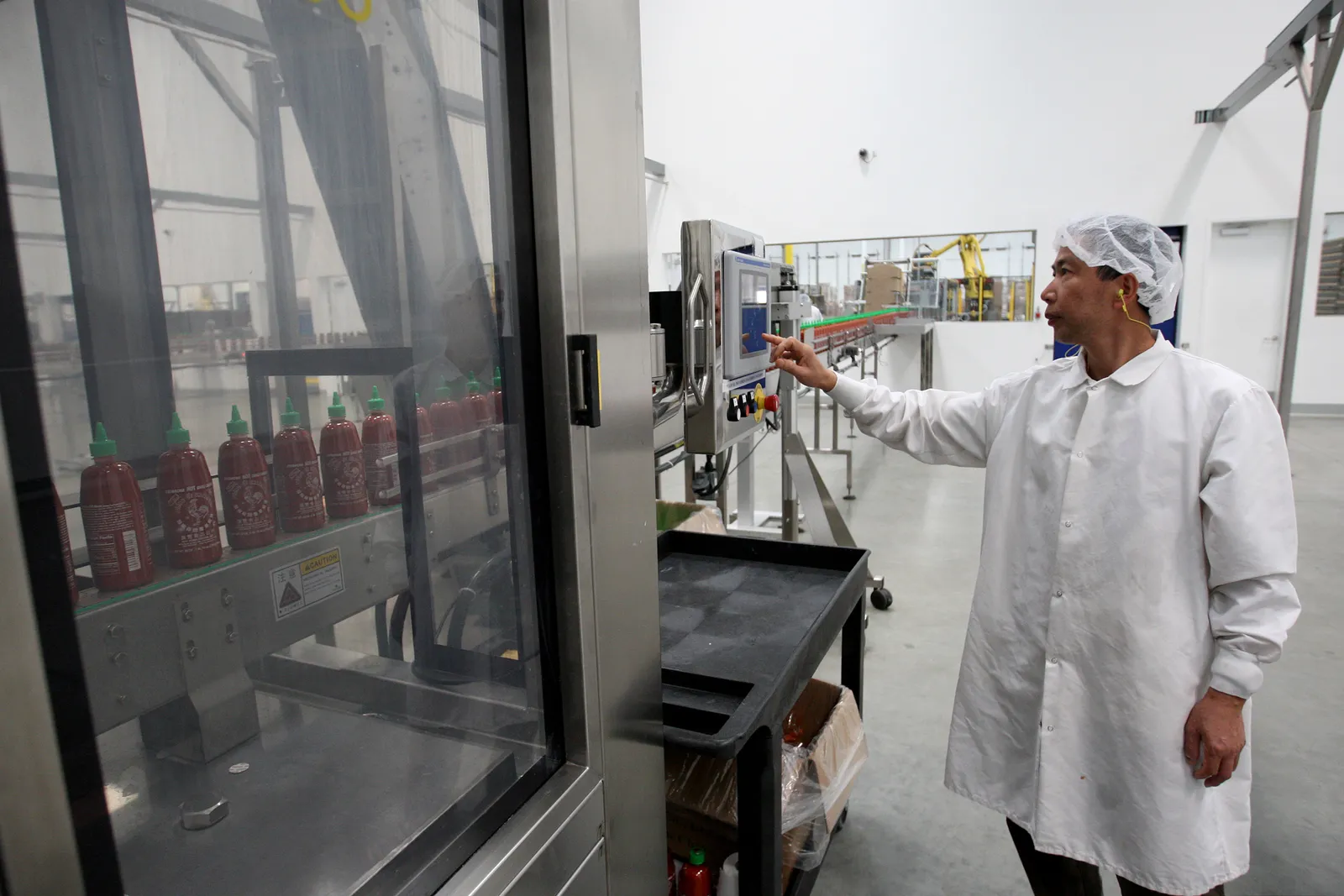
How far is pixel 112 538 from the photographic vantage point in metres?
0.54

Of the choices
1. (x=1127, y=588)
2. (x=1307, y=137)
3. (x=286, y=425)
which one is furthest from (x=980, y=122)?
(x=286, y=425)

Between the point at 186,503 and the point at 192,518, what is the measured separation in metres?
0.01

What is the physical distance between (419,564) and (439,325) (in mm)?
247

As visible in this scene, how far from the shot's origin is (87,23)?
Answer: 1.71 ft

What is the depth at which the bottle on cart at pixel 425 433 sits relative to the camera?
755mm

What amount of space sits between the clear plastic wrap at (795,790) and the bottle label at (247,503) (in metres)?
0.96

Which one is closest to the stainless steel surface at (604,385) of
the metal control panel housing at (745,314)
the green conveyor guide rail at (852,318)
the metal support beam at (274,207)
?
the metal support beam at (274,207)

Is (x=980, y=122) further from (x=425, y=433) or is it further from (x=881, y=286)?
(x=425, y=433)

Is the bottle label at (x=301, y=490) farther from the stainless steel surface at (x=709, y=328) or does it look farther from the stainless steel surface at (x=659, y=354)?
the stainless steel surface at (x=709, y=328)

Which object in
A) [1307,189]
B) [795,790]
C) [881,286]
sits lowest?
[795,790]

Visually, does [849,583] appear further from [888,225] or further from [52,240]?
[888,225]

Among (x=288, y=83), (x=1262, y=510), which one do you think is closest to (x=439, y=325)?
(x=288, y=83)

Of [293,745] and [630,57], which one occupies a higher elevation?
[630,57]

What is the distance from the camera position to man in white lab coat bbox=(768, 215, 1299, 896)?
1.17 metres
